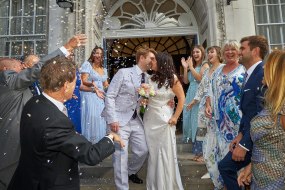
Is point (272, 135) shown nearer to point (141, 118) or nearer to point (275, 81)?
point (275, 81)

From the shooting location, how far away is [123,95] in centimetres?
423

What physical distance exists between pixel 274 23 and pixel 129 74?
219 inches

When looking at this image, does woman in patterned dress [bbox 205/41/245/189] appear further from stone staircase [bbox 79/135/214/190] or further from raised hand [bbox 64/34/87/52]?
raised hand [bbox 64/34/87/52]

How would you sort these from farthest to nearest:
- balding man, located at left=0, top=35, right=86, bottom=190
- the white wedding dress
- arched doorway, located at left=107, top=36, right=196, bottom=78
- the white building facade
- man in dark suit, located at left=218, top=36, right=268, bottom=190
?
arched doorway, located at left=107, top=36, right=196, bottom=78 → the white building facade → the white wedding dress → balding man, located at left=0, top=35, right=86, bottom=190 → man in dark suit, located at left=218, top=36, right=268, bottom=190

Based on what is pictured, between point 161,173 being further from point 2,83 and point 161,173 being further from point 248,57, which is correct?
point 2,83

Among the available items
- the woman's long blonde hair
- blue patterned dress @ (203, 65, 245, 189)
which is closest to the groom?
blue patterned dress @ (203, 65, 245, 189)

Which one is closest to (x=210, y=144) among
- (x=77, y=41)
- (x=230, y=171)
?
(x=230, y=171)

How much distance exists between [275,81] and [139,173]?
3.29 metres

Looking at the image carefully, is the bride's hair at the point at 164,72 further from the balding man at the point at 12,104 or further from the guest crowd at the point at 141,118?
the balding man at the point at 12,104

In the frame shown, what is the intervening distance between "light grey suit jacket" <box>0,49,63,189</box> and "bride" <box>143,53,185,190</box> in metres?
1.57

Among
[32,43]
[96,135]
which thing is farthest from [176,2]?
[96,135]

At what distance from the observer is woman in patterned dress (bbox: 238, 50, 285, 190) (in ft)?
7.23

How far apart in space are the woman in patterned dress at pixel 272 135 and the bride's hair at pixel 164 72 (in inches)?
79.7

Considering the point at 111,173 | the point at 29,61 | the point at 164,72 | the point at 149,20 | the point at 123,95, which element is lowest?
the point at 111,173
